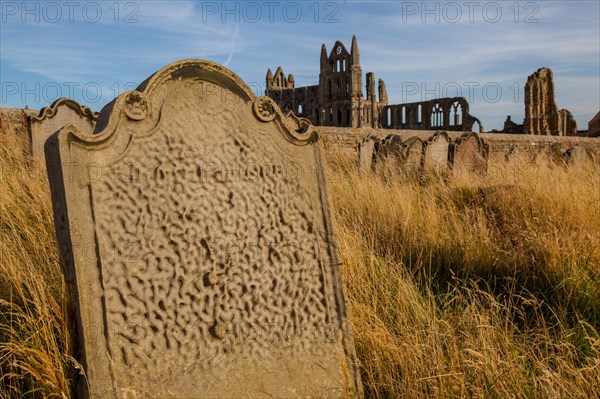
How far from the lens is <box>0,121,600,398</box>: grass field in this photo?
2508 mm

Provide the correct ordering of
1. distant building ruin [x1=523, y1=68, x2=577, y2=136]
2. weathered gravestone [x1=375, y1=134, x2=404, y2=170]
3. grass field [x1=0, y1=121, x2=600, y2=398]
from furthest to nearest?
1. distant building ruin [x1=523, y1=68, x2=577, y2=136]
2. weathered gravestone [x1=375, y1=134, x2=404, y2=170]
3. grass field [x1=0, y1=121, x2=600, y2=398]

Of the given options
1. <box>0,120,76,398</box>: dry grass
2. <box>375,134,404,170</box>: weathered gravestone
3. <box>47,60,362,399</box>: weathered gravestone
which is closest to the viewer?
<box>47,60,362,399</box>: weathered gravestone

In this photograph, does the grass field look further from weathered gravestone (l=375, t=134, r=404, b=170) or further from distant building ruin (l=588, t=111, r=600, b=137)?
distant building ruin (l=588, t=111, r=600, b=137)

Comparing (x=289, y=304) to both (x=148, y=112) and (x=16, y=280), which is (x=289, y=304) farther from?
(x=16, y=280)

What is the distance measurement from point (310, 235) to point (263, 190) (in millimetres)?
341

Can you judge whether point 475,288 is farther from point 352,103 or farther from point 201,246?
point 352,103

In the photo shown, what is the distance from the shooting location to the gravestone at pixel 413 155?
844 centimetres

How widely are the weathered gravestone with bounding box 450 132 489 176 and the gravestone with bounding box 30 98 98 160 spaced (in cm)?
547

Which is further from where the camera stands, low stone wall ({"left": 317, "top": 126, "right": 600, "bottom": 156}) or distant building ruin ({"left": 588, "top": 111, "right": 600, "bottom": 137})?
distant building ruin ({"left": 588, "top": 111, "right": 600, "bottom": 137})

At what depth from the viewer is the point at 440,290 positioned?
13.8ft

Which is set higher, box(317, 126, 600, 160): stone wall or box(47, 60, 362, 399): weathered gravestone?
box(317, 126, 600, 160): stone wall

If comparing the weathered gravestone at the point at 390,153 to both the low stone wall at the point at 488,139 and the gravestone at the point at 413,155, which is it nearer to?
the gravestone at the point at 413,155

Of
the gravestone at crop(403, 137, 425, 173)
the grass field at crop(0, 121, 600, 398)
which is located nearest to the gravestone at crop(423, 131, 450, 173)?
the gravestone at crop(403, 137, 425, 173)

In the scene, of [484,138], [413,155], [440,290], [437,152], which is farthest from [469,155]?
[440,290]
